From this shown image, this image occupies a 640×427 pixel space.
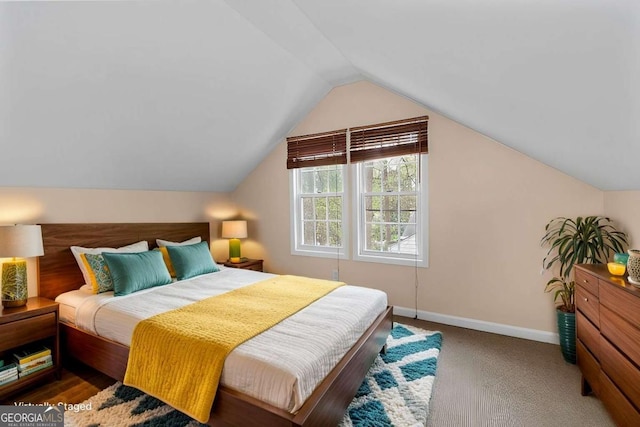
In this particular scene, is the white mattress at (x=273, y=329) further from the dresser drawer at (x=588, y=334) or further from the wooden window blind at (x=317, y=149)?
the wooden window blind at (x=317, y=149)

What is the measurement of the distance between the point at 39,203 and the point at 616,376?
437 centimetres

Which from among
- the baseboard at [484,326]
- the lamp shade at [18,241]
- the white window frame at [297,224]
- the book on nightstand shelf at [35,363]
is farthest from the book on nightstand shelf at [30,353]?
the baseboard at [484,326]

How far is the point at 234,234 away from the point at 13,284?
2212 mm

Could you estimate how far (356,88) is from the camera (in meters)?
3.58

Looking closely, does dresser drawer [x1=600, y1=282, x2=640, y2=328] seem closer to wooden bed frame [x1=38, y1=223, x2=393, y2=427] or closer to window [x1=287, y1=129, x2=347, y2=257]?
wooden bed frame [x1=38, y1=223, x2=393, y2=427]

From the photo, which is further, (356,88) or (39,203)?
(356,88)

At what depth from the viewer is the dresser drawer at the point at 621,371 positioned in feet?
4.67

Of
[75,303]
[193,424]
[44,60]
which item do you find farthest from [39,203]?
[193,424]

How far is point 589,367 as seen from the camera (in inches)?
75.0

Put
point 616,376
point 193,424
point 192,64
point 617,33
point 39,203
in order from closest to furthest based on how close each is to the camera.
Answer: point 617,33, point 616,376, point 193,424, point 192,64, point 39,203

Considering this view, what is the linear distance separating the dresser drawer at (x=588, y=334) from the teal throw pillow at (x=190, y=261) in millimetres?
3303

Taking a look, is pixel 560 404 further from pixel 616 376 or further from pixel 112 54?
pixel 112 54

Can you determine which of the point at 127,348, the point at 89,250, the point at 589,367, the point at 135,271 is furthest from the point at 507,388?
the point at 89,250

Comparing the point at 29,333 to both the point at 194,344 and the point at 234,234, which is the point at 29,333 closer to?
the point at 194,344
